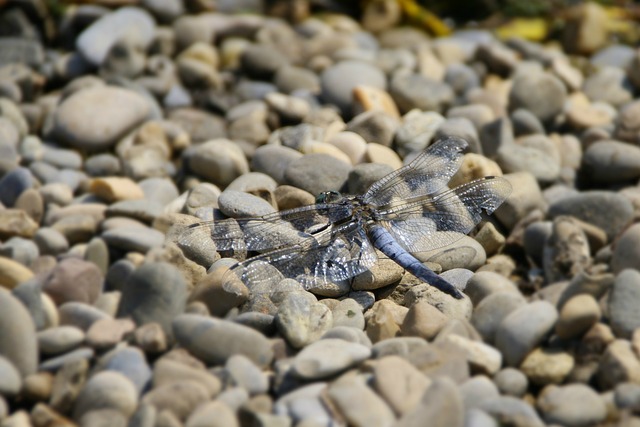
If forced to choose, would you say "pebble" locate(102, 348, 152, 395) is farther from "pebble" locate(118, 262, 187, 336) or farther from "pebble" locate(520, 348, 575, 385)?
"pebble" locate(520, 348, 575, 385)

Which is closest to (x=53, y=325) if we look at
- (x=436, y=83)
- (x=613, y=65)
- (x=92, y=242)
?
(x=92, y=242)

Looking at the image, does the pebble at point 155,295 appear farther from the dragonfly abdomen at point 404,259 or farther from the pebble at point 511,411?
the pebble at point 511,411

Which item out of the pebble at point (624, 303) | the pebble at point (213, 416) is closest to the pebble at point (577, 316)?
the pebble at point (624, 303)

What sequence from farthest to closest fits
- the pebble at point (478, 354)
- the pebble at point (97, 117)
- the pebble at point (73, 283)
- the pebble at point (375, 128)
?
the pebble at point (97, 117), the pebble at point (375, 128), the pebble at point (73, 283), the pebble at point (478, 354)

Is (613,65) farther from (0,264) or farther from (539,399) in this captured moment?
(0,264)

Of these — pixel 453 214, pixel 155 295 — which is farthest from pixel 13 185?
pixel 453 214

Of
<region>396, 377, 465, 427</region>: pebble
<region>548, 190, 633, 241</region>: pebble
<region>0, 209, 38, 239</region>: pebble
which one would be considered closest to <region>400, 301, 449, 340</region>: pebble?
<region>396, 377, 465, 427</region>: pebble

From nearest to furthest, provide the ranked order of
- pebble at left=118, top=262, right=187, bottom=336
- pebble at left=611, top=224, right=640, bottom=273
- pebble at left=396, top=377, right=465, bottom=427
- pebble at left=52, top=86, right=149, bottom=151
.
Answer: pebble at left=396, top=377, right=465, bottom=427
pebble at left=118, top=262, right=187, bottom=336
pebble at left=611, top=224, right=640, bottom=273
pebble at left=52, top=86, right=149, bottom=151
